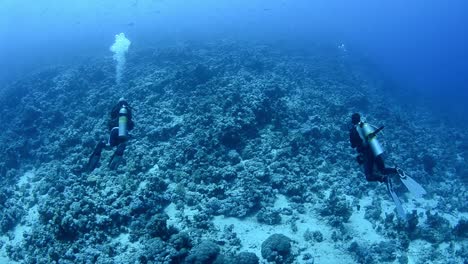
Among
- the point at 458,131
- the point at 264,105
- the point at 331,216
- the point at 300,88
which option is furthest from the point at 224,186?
the point at 458,131

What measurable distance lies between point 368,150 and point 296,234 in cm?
539

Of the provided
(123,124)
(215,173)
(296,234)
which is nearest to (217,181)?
(215,173)

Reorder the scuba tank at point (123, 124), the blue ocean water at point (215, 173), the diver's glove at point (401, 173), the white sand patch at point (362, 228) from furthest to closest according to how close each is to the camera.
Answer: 1. the white sand patch at point (362, 228)
2. the blue ocean water at point (215, 173)
3. the scuba tank at point (123, 124)
4. the diver's glove at point (401, 173)

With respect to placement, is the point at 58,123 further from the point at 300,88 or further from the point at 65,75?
the point at 300,88

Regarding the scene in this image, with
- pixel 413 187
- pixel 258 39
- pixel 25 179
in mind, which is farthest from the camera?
pixel 258 39

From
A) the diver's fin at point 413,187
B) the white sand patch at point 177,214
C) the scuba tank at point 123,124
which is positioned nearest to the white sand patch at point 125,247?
the white sand patch at point 177,214

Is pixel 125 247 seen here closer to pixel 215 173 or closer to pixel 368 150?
pixel 215 173

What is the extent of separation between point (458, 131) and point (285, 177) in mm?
23926

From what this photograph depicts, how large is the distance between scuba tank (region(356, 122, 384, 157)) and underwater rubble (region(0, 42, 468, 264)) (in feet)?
16.6

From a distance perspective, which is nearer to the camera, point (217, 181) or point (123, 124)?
point (123, 124)

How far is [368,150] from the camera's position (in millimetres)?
8820

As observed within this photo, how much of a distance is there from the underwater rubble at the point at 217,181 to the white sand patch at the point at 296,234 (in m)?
0.05

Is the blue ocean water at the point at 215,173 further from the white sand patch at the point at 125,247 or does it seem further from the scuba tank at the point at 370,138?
the scuba tank at the point at 370,138

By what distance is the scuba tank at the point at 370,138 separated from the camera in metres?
8.49
